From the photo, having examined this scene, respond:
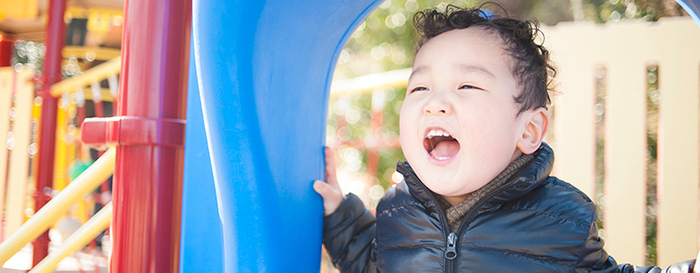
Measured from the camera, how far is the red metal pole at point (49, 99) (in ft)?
6.91

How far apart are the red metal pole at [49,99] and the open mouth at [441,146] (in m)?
1.84

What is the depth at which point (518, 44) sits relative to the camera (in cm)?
99

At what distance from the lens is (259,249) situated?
0.80 metres

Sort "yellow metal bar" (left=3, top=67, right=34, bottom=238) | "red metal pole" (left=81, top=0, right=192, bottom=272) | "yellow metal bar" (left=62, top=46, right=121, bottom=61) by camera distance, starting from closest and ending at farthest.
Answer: "red metal pole" (left=81, top=0, right=192, bottom=272) → "yellow metal bar" (left=3, top=67, right=34, bottom=238) → "yellow metal bar" (left=62, top=46, right=121, bottom=61)

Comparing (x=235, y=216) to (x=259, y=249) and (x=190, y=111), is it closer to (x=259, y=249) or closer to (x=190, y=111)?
(x=259, y=249)

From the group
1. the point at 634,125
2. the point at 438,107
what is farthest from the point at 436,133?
the point at 634,125

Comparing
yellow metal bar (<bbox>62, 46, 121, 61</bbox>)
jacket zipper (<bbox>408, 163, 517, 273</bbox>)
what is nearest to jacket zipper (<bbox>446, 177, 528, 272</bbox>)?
jacket zipper (<bbox>408, 163, 517, 273</bbox>)

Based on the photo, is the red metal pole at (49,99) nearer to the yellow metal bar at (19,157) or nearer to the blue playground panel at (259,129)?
the yellow metal bar at (19,157)

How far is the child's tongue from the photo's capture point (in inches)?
37.5

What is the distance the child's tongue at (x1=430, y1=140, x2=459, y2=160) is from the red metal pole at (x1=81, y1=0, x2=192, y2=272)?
49 centimetres

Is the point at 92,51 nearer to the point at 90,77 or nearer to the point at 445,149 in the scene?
the point at 90,77

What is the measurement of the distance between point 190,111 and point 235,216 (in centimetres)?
23

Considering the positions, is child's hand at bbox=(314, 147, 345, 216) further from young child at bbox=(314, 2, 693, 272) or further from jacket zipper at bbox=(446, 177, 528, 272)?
jacket zipper at bbox=(446, 177, 528, 272)

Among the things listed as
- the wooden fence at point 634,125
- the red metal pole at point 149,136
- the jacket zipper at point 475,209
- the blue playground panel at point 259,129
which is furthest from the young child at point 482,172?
the wooden fence at point 634,125
